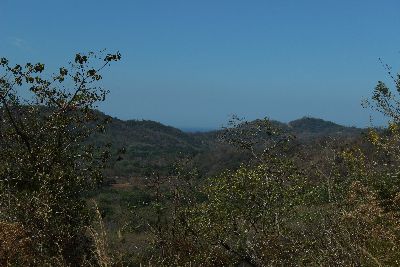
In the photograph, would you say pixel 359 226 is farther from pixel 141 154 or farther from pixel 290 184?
pixel 141 154

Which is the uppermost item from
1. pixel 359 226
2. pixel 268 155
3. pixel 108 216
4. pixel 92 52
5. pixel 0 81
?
pixel 92 52

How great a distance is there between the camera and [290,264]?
35.6 ft

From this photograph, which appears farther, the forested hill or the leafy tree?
the forested hill

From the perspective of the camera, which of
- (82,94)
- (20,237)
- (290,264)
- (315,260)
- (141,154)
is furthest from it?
(141,154)

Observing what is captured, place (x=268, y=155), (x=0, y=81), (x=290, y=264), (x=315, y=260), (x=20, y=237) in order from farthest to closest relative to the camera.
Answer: (x=268, y=155), (x=0, y=81), (x=290, y=264), (x=20, y=237), (x=315, y=260)

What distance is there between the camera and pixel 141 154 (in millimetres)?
134125

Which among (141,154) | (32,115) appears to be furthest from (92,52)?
(141,154)

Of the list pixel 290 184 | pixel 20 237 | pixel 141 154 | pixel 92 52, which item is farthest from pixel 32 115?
pixel 141 154

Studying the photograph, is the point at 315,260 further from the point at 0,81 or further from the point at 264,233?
the point at 0,81

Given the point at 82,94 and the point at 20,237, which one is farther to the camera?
the point at 82,94

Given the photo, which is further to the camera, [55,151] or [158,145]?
[158,145]

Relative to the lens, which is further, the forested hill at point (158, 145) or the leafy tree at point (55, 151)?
the forested hill at point (158, 145)

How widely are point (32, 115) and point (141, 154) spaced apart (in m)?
119

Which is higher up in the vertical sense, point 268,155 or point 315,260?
point 268,155
